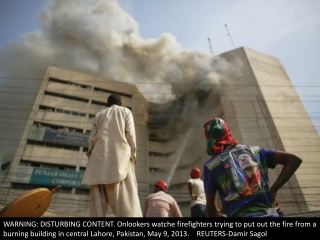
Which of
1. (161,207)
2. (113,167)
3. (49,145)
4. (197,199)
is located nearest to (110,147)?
(113,167)

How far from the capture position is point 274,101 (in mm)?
22156

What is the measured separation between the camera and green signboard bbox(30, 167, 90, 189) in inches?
838

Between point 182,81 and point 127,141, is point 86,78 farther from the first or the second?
point 127,141

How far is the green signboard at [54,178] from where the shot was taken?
21278 millimetres

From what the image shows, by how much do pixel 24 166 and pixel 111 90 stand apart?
15356 millimetres

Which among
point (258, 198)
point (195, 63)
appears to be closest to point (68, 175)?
point (195, 63)

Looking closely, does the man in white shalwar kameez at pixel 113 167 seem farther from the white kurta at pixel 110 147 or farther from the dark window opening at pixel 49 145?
the dark window opening at pixel 49 145

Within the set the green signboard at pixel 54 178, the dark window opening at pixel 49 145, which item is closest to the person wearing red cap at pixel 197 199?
the green signboard at pixel 54 178

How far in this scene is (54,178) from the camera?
21.6 meters
